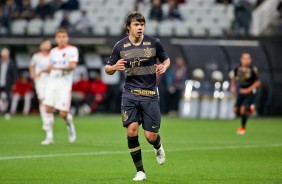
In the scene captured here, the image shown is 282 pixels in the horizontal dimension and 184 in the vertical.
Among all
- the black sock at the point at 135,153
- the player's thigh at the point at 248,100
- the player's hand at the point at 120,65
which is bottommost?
the player's thigh at the point at 248,100

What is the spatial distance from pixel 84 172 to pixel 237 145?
255 inches

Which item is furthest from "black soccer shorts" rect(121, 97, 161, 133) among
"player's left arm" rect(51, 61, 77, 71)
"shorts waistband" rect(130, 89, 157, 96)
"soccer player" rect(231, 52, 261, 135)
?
"soccer player" rect(231, 52, 261, 135)

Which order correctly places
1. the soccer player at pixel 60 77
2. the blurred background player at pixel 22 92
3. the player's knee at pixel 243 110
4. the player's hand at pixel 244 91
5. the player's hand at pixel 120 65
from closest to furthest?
the player's hand at pixel 120 65, the soccer player at pixel 60 77, the player's knee at pixel 243 110, the player's hand at pixel 244 91, the blurred background player at pixel 22 92

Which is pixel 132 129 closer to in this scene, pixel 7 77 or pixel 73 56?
pixel 73 56

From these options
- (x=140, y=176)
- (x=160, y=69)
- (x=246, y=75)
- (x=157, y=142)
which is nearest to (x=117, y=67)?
(x=160, y=69)

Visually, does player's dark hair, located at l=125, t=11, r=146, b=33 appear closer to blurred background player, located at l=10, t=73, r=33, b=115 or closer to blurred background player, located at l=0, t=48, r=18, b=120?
blurred background player, located at l=0, t=48, r=18, b=120

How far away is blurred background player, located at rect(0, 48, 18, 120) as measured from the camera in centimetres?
3206

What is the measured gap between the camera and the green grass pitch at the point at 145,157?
1238 centimetres

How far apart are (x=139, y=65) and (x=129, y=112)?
2.25 feet

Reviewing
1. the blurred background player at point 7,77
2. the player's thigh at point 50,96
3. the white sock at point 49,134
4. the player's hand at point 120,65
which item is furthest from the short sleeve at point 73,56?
the blurred background player at point 7,77

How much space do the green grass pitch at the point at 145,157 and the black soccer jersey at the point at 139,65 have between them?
122cm

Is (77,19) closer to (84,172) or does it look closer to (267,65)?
(267,65)

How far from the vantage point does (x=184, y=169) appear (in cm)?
1355

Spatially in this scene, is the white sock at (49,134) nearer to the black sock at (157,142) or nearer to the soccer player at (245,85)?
the soccer player at (245,85)
